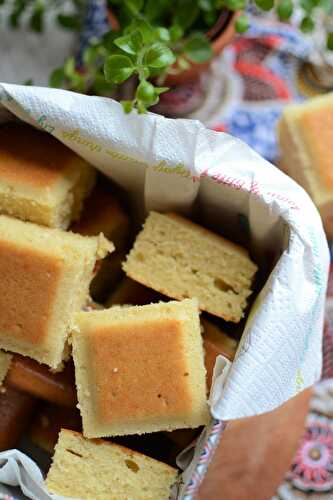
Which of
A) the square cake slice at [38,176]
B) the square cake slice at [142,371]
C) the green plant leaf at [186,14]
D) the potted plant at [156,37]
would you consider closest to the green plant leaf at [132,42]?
the potted plant at [156,37]

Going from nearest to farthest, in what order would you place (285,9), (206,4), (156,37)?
(156,37), (285,9), (206,4)

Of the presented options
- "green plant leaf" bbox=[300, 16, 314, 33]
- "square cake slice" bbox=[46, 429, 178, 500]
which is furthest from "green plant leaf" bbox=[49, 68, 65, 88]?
"square cake slice" bbox=[46, 429, 178, 500]

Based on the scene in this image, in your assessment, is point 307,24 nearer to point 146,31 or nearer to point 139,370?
point 146,31

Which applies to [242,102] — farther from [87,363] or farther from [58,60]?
[87,363]

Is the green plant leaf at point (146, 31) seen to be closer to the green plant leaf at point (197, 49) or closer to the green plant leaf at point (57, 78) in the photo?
the green plant leaf at point (197, 49)

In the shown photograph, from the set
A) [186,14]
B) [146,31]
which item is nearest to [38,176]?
[146,31]

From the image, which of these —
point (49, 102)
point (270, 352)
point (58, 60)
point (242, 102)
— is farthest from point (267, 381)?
point (58, 60)
